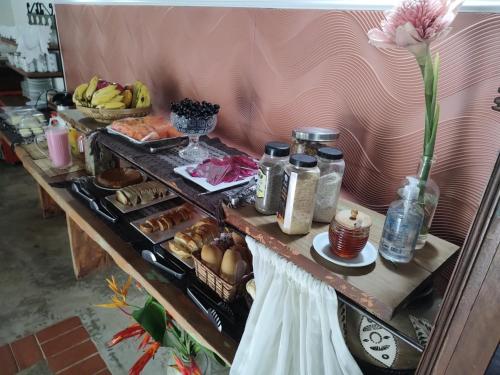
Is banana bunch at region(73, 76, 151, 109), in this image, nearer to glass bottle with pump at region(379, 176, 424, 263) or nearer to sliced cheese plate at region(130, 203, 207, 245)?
sliced cheese plate at region(130, 203, 207, 245)

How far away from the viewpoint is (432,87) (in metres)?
0.56

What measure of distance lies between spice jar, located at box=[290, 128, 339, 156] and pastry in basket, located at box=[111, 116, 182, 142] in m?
0.64

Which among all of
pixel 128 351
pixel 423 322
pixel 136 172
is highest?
pixel 423 322

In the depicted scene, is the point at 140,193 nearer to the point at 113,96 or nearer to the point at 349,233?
the point at 113,96

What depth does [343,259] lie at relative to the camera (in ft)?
2.07

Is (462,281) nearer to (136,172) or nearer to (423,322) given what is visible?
(423,322)

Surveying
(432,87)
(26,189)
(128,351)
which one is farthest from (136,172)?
(26,189)

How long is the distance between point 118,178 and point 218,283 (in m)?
0.84

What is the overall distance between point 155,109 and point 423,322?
155cm

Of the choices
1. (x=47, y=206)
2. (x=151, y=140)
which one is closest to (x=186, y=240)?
(x=151, y=140)

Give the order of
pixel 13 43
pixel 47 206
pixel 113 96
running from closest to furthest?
pixel 113 96, pixel 47 206, pixel 13 43

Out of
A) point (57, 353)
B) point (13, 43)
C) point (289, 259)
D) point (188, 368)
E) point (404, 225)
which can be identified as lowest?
point (57, 353)

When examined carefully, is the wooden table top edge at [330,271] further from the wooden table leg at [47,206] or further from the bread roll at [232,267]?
the wooden table leg at [47,206]

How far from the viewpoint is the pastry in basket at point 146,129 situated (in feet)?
4.11
